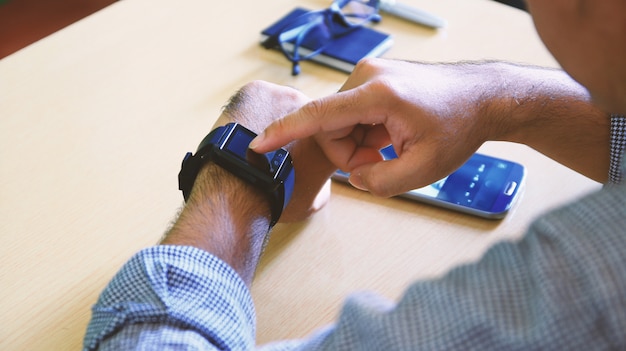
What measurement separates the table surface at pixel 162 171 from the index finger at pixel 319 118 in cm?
11

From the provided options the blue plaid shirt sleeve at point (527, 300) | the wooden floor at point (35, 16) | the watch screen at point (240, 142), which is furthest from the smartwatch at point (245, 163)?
the wooden floor at point (35, 16)

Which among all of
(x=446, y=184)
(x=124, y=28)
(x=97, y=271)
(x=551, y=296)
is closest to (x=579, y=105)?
(x=446, y=184)

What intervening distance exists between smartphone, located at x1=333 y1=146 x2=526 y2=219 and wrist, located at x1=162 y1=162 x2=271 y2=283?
0.15m

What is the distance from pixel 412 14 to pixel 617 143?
18.3 inches

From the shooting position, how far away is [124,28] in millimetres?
1178

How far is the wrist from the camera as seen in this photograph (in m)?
0.73

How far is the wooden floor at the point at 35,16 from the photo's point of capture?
7.60ft

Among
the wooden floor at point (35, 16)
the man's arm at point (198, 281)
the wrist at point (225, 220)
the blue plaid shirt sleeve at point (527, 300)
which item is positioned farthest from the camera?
the wooden floor at point (35, 16)

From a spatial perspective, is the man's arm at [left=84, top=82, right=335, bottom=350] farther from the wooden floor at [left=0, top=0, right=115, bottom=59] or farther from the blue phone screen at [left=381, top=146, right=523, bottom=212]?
the wooden floor at [left=0, top=0, right=115, bottom=59]

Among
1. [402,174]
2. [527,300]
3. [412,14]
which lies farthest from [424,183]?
[412,14]

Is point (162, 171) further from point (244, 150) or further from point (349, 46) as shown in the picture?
point (349, 46)

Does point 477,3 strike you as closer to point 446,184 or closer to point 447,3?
point 447,3

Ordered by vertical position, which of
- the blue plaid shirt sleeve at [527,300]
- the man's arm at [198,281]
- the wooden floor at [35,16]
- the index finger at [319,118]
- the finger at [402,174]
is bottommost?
the wooden floor at [35,16]

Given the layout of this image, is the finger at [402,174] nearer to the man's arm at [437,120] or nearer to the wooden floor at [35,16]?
the man's arm at [437,120]
